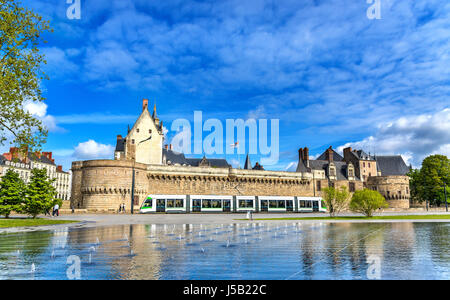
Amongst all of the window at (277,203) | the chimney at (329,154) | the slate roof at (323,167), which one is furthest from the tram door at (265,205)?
the chimney at (329,154)

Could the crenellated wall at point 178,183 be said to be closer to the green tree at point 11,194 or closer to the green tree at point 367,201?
the green tree at point 11,194

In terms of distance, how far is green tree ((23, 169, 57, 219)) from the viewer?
3086 cm

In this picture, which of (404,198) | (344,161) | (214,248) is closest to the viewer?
(214,248)

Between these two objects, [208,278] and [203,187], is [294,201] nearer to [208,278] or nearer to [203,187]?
[203,187]

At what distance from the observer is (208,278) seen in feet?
21.9

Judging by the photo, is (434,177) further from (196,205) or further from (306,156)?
(196,205)

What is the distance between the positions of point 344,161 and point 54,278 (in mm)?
83107

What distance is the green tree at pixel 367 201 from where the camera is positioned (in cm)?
3483

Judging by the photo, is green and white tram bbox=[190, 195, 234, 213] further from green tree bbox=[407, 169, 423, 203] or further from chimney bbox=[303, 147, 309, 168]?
green tree bbox=[407, 169, 423, 203]

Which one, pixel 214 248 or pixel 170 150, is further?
pixel 170 150

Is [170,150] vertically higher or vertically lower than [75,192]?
higher

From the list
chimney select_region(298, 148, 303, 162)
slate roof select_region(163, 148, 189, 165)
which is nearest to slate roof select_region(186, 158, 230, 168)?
slate roof select_region(163, 148, 189, 165)

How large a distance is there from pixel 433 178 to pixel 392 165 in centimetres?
1287
